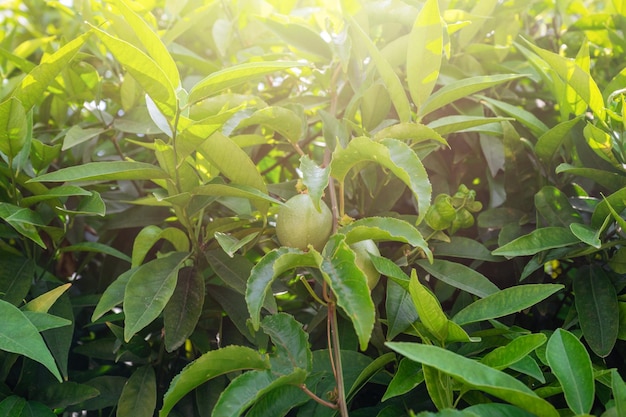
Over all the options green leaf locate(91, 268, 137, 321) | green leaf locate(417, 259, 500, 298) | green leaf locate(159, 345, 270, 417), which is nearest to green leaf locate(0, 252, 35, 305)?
green leaf locate(91, 268, 137, 321)

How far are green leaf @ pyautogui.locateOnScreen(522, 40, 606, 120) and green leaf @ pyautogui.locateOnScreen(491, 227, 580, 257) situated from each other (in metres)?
0.18

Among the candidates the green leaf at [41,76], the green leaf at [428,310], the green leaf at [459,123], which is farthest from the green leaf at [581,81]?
the green leaf at [41,76]

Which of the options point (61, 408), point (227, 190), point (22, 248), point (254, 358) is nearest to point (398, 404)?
point (254, 358)

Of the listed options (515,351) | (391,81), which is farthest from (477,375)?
(391,81)

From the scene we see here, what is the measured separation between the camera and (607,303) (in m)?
0.80

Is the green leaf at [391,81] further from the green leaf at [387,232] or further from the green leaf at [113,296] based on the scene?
the green leaf at [113,296]

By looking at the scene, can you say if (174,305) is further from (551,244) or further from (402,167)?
(551,244)

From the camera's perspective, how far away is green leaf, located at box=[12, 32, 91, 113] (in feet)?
2.57

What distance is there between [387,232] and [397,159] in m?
0.08

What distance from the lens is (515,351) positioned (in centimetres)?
A: 63

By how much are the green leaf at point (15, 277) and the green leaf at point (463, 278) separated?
0.55 metres

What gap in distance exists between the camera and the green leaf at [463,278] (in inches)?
30.5

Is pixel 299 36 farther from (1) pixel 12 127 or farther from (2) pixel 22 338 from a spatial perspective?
(2) pixel 22 338

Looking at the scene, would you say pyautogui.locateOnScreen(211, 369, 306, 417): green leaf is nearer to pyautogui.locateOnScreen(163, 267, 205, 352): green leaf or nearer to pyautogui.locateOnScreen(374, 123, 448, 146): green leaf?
pyautogui.locateOnScreen(163, 267, 205, 352): green leaf
